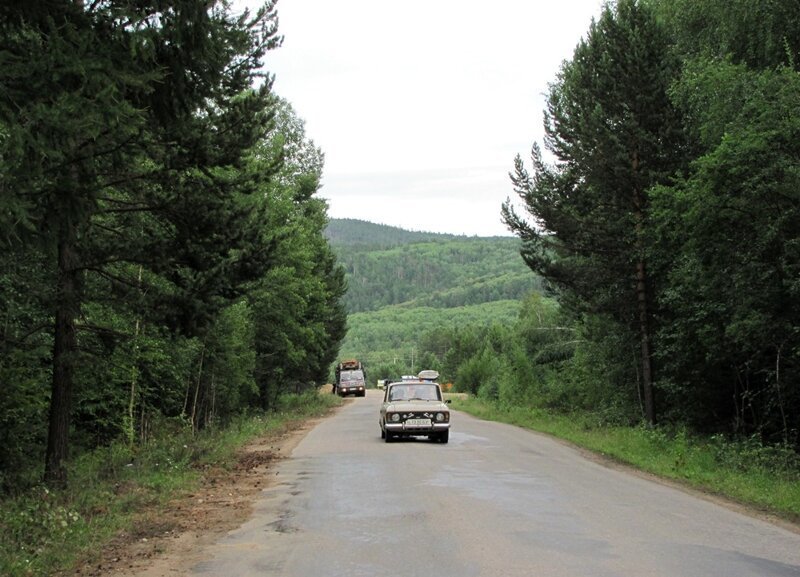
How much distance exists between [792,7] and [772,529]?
14.3 meters

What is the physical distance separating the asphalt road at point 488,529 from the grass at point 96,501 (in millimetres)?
1543

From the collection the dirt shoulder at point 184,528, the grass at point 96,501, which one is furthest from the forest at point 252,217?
the dirt shoulder at point 184,528

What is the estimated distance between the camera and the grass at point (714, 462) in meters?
11.7

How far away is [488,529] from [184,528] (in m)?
3.80

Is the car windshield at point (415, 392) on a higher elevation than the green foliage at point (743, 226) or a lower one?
lower

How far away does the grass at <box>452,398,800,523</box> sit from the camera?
38.4 feet

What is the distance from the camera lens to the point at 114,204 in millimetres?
12695

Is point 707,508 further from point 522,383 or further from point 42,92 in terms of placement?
point 522,383

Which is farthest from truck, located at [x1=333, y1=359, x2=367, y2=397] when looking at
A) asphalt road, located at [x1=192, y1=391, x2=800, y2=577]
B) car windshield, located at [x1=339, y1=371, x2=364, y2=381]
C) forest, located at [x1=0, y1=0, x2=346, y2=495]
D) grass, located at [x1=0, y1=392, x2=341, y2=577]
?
asphalt road, located at [x1=192, y1=391, x2=800, y2=577]

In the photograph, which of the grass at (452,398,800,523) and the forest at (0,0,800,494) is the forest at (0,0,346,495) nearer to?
the forest at (0,0,800,494)

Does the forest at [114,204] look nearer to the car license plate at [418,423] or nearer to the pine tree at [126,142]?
the pine tree at [126,142]

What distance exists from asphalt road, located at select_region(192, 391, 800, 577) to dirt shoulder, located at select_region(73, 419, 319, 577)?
0.28 meters

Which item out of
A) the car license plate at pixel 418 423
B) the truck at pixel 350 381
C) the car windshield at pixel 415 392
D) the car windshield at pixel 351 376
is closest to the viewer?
the car license plate at pixel 418 423

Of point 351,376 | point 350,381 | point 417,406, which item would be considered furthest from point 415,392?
point 351,376
